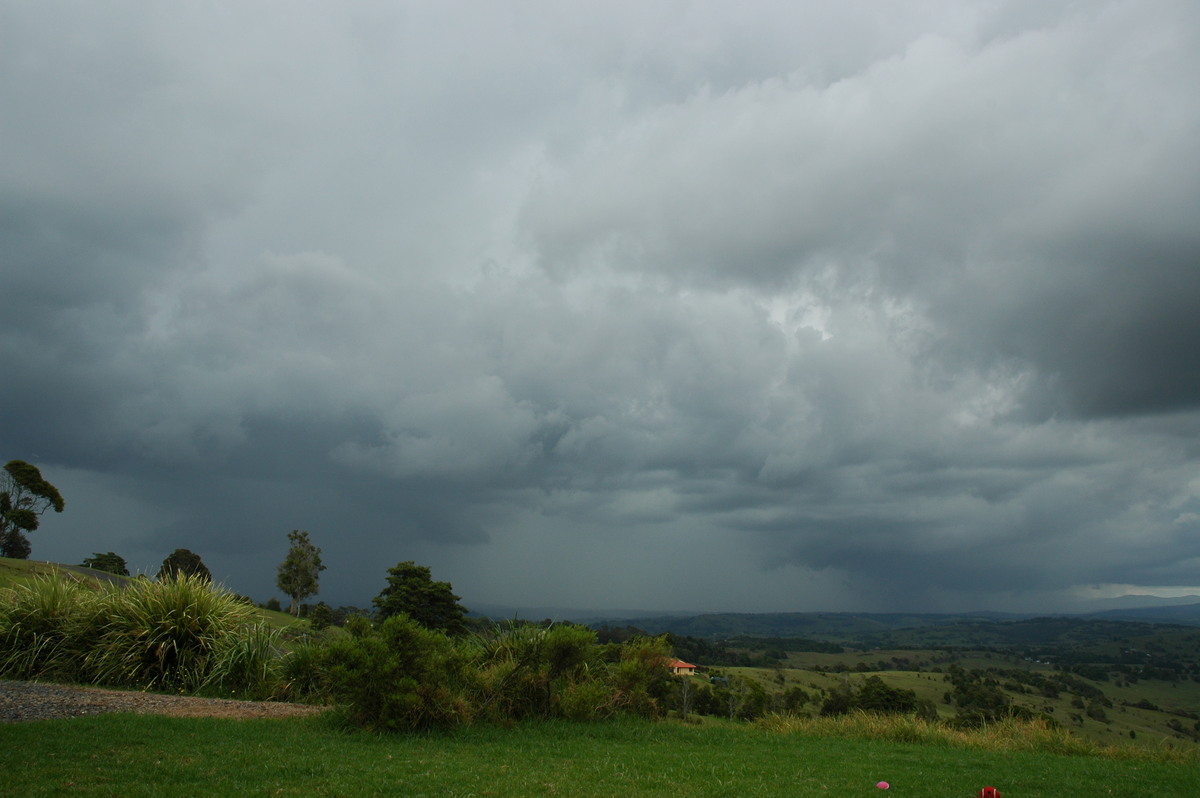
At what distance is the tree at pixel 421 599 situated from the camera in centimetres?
3170

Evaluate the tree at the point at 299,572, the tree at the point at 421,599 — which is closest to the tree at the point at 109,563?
the tree at the point at 299,572

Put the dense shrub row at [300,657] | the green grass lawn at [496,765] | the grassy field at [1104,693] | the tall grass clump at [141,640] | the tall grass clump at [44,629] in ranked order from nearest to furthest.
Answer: the green grass lawn at [496,765]
the dense shrub row at [300,657]
the tall grass clump at [141,640]
the tall grass clump at [44,629]
the grassy field at [1104,693]

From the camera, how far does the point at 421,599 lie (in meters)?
32.2

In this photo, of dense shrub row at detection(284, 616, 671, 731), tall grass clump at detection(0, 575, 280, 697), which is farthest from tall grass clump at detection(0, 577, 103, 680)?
dense shrub row at detection(284, 616, 671, 731)

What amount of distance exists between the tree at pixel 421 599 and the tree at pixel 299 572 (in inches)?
1037

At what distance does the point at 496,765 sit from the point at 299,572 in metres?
52.2

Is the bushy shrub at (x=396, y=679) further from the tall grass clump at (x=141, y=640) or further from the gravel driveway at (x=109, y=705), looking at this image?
the tall grass clump at (x=141, y=640)

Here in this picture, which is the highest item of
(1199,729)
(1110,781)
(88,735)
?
(88,735)

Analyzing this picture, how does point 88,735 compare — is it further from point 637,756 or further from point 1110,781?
point 1110,781

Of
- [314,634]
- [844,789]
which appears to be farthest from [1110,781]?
[314,634]

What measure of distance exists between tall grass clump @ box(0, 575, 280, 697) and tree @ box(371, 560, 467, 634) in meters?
15.0

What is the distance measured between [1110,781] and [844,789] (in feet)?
13.5

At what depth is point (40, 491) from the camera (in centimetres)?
5609

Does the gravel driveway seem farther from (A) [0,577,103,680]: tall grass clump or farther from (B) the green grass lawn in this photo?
(A) [0,577,103,680]: tall grass clump
